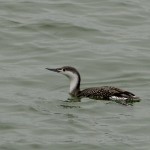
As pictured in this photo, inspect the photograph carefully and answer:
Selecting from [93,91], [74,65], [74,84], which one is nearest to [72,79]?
[74,84]

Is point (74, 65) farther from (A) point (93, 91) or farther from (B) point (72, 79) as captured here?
(A) point (93, 91)

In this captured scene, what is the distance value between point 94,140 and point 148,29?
8.70 meters

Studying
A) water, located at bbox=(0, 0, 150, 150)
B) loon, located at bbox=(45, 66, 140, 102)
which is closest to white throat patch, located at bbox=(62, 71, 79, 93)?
loon, located at bbox=(45, 66, 140, 102)

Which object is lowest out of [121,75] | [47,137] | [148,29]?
[47,137]

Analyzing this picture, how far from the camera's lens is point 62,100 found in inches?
669

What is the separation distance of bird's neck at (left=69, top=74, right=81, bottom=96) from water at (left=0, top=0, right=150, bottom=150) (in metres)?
0.15

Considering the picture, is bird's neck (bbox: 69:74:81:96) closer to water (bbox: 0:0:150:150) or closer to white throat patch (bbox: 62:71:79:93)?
white throat patch (bbox: 62:71:79:93)

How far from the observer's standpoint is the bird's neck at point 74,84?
17.7m

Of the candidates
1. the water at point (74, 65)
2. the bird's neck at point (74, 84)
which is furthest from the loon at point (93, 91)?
the water at point (74, 65)

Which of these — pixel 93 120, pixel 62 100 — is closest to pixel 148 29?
pixel 62 100

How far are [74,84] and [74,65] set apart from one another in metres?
1.87

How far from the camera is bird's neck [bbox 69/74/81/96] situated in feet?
58.0

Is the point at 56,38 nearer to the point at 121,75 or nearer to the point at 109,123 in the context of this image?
the point at 121,75

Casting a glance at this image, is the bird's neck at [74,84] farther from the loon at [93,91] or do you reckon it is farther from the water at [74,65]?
the water at [74,65]
